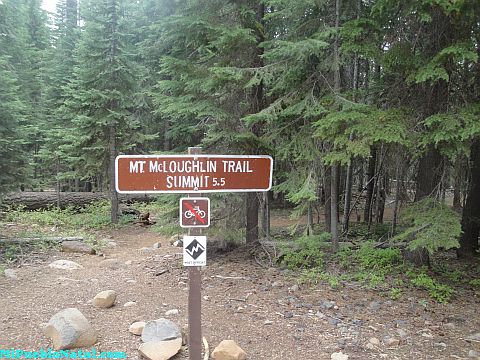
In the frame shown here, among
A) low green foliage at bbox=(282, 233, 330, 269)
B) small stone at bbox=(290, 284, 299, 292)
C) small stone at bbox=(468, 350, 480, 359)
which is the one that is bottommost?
small stone at bbox=(468, 350, 480, 359)

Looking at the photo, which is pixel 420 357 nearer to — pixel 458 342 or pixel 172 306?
pixel 458 342

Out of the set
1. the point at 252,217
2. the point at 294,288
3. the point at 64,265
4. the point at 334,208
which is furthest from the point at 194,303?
the point at 64,265

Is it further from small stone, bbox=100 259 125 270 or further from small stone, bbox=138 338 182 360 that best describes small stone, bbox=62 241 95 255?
small stone, bbox=138 338 182 360

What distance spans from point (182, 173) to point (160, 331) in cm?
243

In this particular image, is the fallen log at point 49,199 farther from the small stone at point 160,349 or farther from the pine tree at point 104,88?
the small stone at point 160,349

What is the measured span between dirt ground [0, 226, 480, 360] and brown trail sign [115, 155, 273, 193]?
2.30 metres

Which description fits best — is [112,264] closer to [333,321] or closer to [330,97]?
[333,321]

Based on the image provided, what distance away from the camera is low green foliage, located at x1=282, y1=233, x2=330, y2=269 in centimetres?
742

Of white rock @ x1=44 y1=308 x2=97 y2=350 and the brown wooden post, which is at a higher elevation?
the brown wooden post

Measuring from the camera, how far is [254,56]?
26.9 feet

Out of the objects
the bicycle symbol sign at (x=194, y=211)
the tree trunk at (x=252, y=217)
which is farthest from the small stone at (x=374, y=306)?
the bicycle symbol sign at (x=194, y=211)

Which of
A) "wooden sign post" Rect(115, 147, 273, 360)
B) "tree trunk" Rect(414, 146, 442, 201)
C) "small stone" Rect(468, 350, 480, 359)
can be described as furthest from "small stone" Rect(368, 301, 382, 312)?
"wooden sign post" Rect(115, 147, 273, 360)

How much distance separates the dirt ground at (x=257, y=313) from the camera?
4.65m

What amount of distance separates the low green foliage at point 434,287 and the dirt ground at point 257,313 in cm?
16
